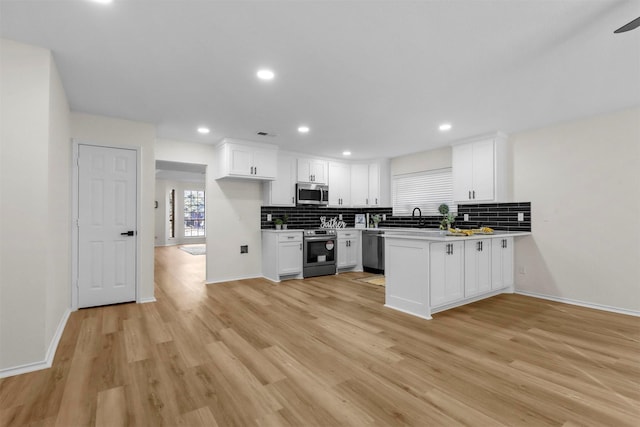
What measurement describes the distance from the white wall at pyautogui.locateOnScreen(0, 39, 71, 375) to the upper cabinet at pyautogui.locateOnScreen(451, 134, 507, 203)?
5.16m

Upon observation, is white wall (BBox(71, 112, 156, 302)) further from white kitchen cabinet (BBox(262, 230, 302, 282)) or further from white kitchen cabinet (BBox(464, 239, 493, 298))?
white kitchen cabinet (BBox(464, 239, 493, 298))

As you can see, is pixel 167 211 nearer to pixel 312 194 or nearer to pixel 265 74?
pixel 312 194

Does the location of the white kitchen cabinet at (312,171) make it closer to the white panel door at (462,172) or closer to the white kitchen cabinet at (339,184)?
the white kitchen cabinet at (339,184)

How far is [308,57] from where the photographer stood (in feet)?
8.01

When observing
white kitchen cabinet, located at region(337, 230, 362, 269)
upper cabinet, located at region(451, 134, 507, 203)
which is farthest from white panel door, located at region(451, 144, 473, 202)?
white kitchen cabinet, located at region(337, 230, 362, 269)

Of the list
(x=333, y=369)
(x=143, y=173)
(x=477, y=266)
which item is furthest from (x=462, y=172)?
(x=143, y=173)

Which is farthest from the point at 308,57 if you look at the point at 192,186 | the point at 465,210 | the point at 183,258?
the point at 192,186

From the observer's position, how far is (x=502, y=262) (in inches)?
172

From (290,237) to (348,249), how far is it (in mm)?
1408

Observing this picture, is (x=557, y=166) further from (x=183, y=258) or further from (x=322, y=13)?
(x=183, y=258)

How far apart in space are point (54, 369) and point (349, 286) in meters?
3.67

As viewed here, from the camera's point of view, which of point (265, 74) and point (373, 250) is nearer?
point (265, 74)

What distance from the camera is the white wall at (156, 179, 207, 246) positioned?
1192 centimetres

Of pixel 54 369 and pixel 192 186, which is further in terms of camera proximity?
pixel 192 186
